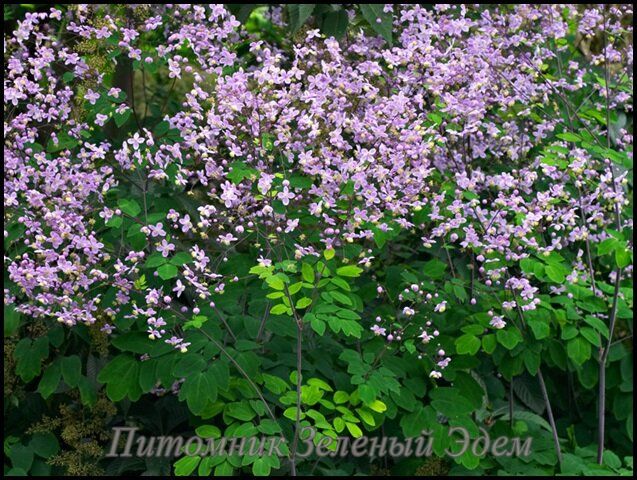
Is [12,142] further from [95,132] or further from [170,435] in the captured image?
[170,435]

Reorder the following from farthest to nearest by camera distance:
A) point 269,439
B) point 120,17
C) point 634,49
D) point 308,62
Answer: point 634,49 < point 120,17 < point 308,62 < point 269,439

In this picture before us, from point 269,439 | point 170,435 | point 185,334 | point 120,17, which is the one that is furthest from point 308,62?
point 170,435

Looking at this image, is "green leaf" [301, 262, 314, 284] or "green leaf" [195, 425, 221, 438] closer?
"green leaf" [301, 262, 314, 284]

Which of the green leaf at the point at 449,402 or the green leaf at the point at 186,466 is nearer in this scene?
the green leaf at the point at 186,466

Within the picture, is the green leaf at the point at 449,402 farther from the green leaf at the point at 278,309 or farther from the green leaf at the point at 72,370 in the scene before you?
the green leaf at the point at 72,370

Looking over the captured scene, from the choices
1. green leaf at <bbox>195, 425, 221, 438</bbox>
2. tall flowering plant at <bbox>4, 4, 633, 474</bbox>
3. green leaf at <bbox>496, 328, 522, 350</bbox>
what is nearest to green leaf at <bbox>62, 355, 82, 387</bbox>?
tall flowering plant at <bbox>4, 4, 633, 474</bbox>

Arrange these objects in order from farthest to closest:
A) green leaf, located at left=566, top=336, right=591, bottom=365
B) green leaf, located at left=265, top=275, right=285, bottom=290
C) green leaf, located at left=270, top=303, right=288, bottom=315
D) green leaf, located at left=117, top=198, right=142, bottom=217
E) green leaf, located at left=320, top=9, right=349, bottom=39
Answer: green leaf, located at left=320, top=9, right=349, bottom=39 → green leaf, located at left=566, top=336, right=591, bottom=365 → green leaf, located at left=117, top=198, right=142, bottom=217 → green leaf, located at left=270, top=303, right=288, bottom=315 → green leaf, located at left=265, top=275, right=285, bottom=290

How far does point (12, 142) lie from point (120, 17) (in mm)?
787

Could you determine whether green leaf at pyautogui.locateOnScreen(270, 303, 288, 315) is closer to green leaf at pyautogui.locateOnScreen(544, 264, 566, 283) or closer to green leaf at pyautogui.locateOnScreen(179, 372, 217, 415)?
green leaf at pyautogui.locateOnScreen(179, 372, 217, 415)

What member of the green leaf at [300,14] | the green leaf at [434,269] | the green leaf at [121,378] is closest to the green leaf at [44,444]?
the green leaf at [121,378]

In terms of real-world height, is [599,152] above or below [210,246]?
above

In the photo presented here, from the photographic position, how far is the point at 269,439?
10.8 ft

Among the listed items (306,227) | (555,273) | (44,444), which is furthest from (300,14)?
(44,444)

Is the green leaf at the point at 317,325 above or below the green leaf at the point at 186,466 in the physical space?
above
